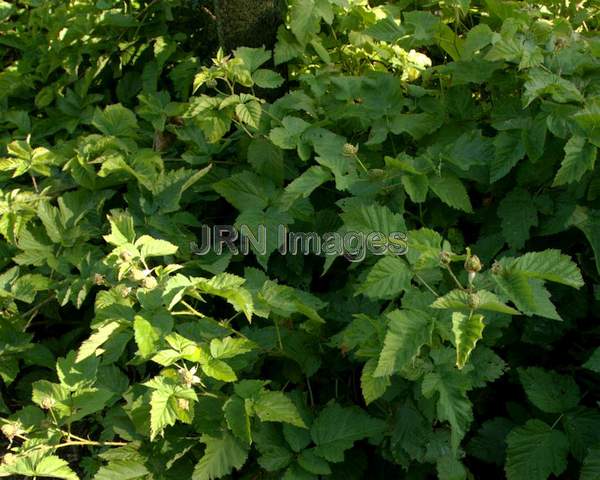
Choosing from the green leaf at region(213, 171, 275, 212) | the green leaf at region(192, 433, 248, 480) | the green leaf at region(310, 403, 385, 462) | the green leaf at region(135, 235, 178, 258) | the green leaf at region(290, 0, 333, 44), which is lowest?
the green leaf at region(192, 433, 248, 480)

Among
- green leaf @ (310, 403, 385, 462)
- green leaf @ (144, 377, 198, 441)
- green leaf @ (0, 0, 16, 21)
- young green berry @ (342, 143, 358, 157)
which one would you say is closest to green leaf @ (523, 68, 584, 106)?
young green berry @ (342, 143, 358, 157)

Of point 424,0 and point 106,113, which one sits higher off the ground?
point 424,0

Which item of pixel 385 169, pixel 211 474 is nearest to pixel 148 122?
pixel 385 169

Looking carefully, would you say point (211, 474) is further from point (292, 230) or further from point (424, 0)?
point (424, 0)

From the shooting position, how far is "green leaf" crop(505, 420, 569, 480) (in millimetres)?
1923

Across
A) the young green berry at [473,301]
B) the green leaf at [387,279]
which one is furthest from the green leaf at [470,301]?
the green leaf at [387,279]

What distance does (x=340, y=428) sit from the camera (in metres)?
2.03

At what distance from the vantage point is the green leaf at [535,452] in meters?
1.92

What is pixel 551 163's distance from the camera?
2205mm

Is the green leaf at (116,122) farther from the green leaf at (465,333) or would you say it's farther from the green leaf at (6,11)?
the green leaf at (465,333)

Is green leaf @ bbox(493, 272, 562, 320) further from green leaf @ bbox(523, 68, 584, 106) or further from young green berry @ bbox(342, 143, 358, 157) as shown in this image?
young green berry @ bbox(342, 143, 358, 157)

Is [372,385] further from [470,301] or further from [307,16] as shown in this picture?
[307,16]

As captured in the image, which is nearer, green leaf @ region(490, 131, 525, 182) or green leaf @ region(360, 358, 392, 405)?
green leaf @ region(360, 358, 392, 405)

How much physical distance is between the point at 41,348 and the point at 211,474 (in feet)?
2.98
